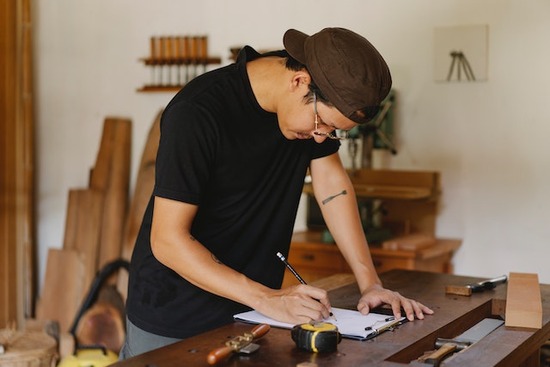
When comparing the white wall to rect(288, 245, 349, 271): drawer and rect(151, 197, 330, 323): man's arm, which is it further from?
rect(151, 197, 330, 323): man's arm

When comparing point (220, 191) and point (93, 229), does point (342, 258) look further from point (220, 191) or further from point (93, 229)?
point (220, 191)

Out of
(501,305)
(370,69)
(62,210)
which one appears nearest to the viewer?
(370,69)

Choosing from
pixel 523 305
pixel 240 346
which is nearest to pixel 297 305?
pixel 240 346

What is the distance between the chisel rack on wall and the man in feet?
9.13

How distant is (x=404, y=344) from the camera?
2033 mm

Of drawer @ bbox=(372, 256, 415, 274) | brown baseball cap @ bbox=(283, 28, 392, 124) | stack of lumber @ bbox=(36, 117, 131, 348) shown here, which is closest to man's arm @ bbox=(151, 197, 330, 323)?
brown baseball cap @ bbox=(283, 28, 392, 124)

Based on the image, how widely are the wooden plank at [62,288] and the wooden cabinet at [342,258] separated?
5.13 ft

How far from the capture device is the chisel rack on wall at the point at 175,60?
210 inches

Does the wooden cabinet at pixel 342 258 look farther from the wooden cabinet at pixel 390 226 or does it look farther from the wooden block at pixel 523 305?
the wooden block at pixel 523 305

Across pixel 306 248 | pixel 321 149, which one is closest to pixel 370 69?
pixel 321 149

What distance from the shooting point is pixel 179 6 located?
17.8 feet

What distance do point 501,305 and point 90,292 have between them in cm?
335

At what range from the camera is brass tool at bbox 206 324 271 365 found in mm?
1823

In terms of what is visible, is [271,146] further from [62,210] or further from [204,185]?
[62,210]
